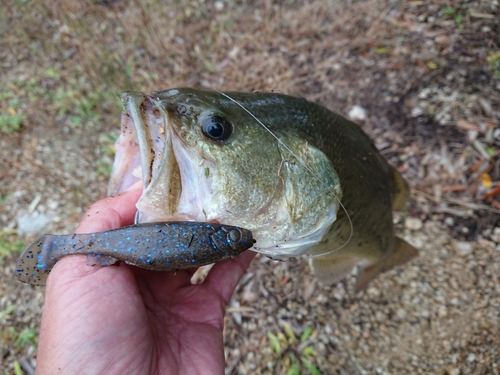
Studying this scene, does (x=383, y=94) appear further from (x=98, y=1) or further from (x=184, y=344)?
(x=98, y=1)

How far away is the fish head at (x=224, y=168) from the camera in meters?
1.24

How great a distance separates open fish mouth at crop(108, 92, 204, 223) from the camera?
3.92ft

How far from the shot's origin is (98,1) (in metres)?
4.54

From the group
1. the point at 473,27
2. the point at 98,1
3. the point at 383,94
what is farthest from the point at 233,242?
the point at 98,1

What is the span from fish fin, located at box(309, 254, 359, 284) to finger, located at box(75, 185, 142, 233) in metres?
1.12

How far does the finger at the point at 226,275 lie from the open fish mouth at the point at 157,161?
0.66 m

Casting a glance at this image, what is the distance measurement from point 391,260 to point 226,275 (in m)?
1.07

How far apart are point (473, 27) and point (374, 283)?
7.75 feet

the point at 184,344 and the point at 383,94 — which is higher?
the point at 383,94

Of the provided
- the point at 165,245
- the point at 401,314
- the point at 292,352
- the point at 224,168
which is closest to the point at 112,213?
the point at 165,245

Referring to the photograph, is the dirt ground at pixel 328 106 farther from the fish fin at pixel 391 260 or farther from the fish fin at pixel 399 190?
the fish fin at pixel 399 190

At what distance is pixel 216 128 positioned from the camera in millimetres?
1299

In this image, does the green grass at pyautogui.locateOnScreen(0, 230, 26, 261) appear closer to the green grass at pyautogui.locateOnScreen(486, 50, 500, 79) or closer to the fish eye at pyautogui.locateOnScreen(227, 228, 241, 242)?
the fish eye at pyautogui.locateOnScreen(227, 228, 241, 242)

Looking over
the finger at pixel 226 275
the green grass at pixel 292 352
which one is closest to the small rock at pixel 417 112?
the green grass at pixel 292 352
